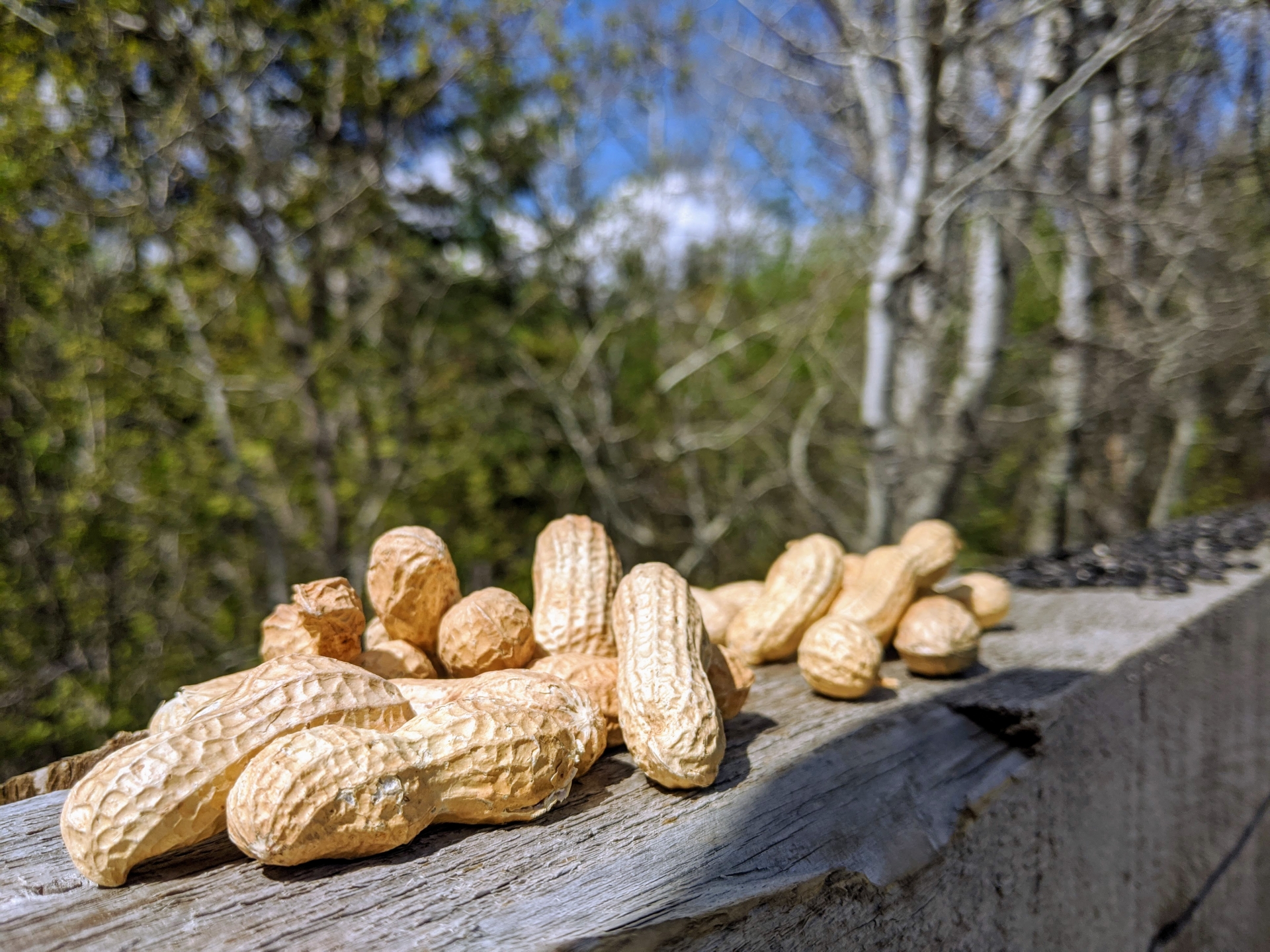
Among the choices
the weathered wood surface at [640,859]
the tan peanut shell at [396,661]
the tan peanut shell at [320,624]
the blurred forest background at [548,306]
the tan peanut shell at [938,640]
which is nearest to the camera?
the weathered wood surface at [640,859]

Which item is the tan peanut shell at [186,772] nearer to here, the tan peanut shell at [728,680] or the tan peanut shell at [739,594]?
the tan peanut shell at [728,680]

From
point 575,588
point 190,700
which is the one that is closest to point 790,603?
point 575,588

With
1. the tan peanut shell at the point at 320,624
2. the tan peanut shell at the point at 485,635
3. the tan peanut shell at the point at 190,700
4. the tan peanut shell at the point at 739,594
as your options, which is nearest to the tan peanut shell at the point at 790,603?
the tan peanut shell at the point at 739,594

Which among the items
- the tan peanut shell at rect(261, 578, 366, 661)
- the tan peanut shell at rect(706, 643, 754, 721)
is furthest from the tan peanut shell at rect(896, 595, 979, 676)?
the tan peanut shell at rect(261, 578, 366, 661)

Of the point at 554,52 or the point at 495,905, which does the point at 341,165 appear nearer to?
the point at 554,52

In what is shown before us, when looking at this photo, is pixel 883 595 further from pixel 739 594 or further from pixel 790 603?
pixel 739 594

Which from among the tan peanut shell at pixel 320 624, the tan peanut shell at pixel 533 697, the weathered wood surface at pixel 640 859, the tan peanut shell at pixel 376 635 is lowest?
the weathered wood surface at pixel 640 859

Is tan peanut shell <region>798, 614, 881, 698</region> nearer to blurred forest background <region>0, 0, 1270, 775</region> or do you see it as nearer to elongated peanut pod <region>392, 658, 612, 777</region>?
elongated peanut pod <region>392, 658, 612, 777</region>
